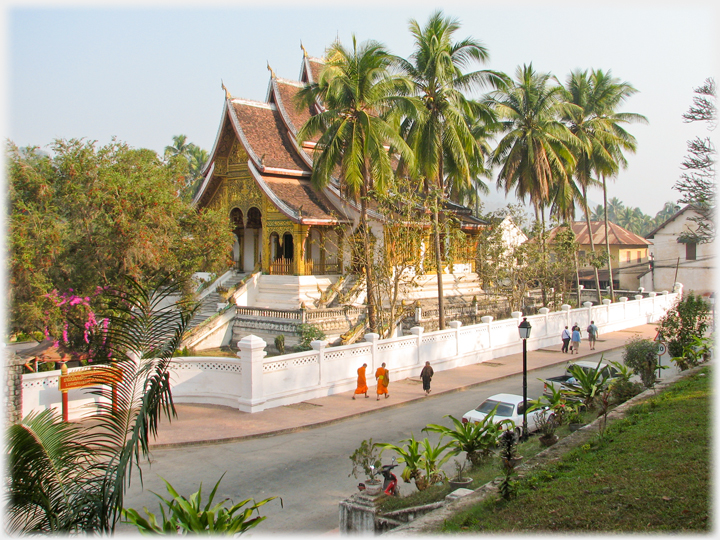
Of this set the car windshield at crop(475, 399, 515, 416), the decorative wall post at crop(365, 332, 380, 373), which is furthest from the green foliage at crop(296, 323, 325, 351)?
the car windshield at crop(475, 399, 515, 416)

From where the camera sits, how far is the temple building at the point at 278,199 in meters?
25.0

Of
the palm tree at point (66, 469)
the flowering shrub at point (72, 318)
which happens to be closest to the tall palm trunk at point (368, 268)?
the flowering shrub at point (72, 318)

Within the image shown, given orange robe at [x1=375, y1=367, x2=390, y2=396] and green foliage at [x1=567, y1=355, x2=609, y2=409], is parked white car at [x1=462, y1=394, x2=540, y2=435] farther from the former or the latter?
orange robe at [x1=375, y1=367, x2=390, y2=396]

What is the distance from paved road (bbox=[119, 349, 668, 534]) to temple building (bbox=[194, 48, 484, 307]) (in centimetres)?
1148

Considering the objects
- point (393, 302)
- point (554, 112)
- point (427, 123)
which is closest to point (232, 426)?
point (393, 302)

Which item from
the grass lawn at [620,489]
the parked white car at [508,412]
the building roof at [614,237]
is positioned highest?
the building roof at [614,237]

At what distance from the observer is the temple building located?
24969 mm

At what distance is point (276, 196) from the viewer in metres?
24.7

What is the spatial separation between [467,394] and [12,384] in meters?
10.8

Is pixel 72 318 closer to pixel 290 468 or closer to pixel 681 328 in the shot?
pixel 290 468

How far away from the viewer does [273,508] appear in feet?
29.1

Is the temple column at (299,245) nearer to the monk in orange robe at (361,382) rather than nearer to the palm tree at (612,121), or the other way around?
the monk in orange robe at (361,382)

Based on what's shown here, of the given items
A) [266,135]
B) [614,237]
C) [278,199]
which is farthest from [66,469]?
[614,237]

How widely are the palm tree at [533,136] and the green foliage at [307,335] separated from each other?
13147 mm
